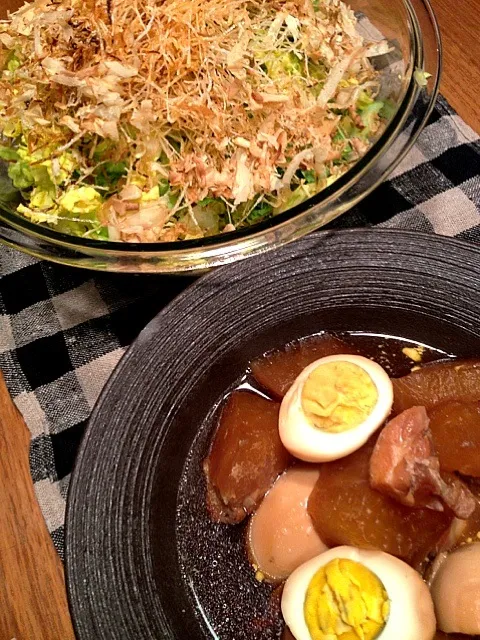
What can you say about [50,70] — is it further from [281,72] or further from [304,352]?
[304,352]

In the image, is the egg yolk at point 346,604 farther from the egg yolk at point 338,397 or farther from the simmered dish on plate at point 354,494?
the egg yolk at point 338,397

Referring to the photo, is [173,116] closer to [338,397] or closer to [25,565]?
[338,397]

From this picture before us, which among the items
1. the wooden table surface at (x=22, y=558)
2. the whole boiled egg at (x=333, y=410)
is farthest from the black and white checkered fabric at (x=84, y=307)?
the whole boiled egg at (x=333, y=410)

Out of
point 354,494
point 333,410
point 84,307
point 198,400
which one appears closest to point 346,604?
point 354,494

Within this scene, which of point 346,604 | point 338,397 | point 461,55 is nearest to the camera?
point 346,604

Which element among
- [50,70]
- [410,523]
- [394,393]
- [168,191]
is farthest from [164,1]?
[410,523]
